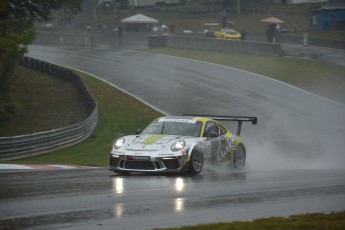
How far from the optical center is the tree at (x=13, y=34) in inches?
1071

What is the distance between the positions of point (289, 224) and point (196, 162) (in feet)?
20.7

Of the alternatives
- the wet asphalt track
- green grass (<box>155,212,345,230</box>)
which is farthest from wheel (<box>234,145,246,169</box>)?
green grass (<box>155,212,345,230</box>)

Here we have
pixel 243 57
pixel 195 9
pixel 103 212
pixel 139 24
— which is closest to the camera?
pixel 103 212

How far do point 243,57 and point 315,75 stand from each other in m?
9.66

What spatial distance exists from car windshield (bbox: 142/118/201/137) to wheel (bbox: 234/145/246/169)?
5.59 ft

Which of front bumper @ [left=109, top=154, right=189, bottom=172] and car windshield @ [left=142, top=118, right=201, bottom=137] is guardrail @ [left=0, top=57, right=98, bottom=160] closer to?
car windshield @ [left=142, top=118, right=201, bottom=137]

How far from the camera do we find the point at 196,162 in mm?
14812

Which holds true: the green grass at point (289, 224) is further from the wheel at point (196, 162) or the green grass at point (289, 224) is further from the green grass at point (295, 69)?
the green grass at point (295, 69)

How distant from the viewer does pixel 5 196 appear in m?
10.6

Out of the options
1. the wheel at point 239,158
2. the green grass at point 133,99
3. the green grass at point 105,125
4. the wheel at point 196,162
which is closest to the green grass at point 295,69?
the green grass at point 133,99

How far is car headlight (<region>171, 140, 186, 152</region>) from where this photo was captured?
47.6ft

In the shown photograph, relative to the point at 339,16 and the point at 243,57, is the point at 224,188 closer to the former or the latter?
the point at 243,57

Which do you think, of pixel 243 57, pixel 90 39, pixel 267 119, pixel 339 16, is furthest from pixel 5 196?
pixel 339 16

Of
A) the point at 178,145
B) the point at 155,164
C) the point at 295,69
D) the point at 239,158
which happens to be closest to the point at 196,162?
the point at 178,145
